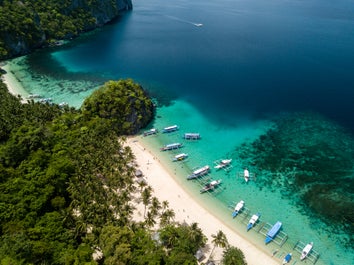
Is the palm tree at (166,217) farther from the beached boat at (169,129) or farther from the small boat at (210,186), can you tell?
the beached boat at (169,129)

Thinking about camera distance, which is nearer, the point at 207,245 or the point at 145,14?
the point at 207,245

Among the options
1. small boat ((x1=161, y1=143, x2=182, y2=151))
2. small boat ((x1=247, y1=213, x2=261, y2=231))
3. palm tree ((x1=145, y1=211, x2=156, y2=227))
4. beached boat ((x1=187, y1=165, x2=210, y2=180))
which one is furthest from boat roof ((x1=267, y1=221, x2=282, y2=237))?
small boat ((x1=161, y1=143, x2=182, y2=151))

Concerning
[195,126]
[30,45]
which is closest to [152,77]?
[195,126]

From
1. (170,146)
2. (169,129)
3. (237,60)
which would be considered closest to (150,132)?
(169,129)

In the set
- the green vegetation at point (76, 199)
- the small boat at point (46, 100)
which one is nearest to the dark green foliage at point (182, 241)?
Answer: the green vegetation at point (76, 199)

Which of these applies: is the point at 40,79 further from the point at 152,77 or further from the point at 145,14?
the point at 145,14

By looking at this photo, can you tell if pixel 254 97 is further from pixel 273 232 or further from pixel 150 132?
pixel 273 232
